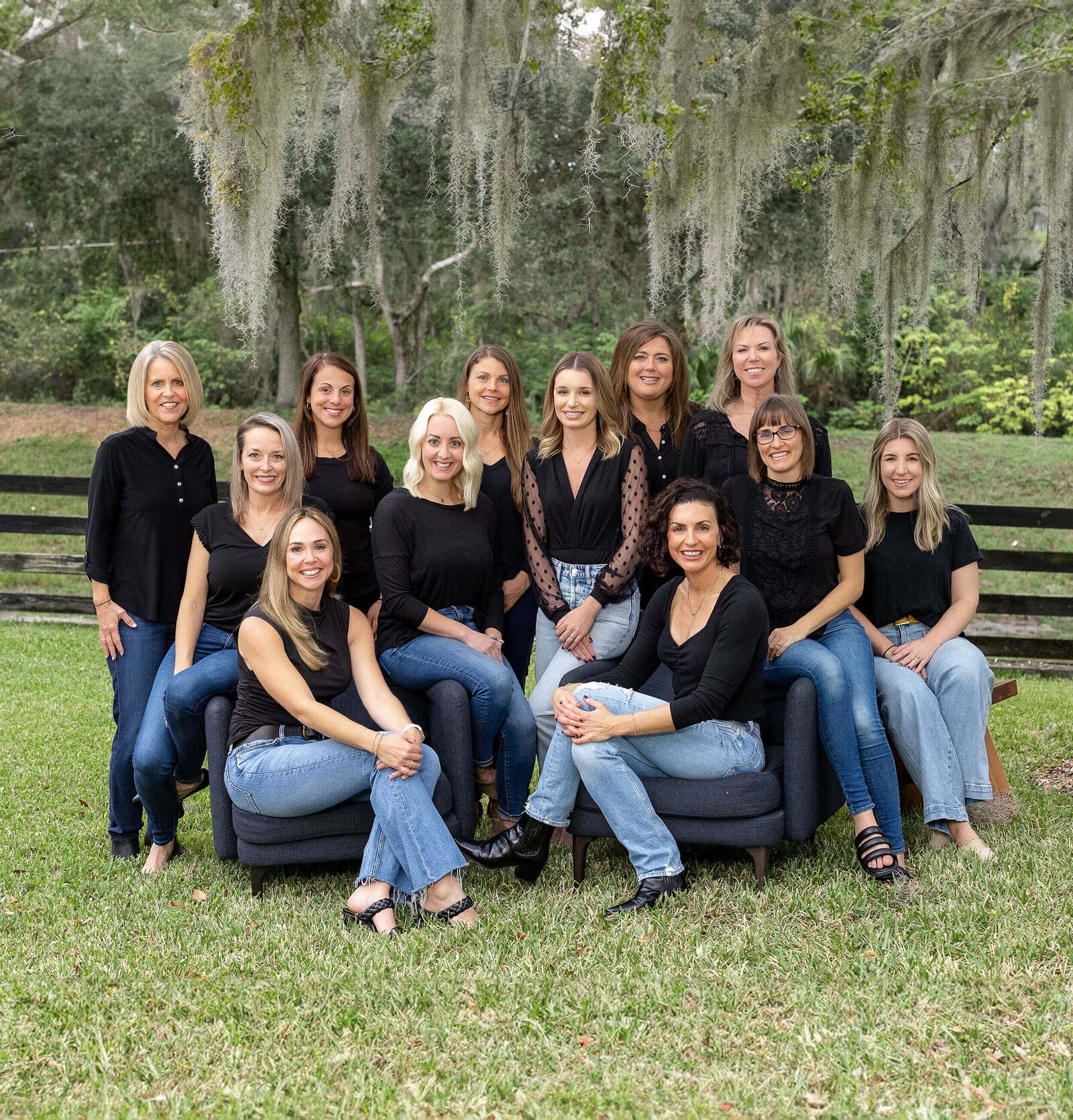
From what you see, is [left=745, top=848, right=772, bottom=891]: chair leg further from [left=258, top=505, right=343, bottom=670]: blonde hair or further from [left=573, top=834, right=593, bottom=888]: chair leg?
[left=258, top=505, right=343, bottom=670]: blonde hair

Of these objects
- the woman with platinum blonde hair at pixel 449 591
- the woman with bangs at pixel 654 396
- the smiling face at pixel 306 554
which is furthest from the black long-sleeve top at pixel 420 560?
the woman with bangs at pixel 654 396

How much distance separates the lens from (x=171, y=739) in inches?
151

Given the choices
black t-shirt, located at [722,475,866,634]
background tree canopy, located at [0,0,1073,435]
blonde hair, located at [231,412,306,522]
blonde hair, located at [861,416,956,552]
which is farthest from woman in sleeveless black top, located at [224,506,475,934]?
background tree canopy, located at [0,0,1073,435]

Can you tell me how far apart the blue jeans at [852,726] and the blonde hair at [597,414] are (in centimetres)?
100

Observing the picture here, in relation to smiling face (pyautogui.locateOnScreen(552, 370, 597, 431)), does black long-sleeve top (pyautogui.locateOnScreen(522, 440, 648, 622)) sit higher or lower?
lower

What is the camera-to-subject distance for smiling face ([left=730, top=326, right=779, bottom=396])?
168 inches

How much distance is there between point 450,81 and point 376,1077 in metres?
5.15

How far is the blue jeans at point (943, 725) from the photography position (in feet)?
12.4

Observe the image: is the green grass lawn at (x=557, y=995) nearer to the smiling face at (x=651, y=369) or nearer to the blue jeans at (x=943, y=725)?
the blue jeans at (x=943, y=725)

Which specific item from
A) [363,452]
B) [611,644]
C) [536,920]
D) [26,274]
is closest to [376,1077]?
[536,920]

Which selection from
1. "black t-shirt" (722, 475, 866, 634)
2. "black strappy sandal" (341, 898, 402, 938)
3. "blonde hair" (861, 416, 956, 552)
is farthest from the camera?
"blonde hair" (861, 416, 956, 552)

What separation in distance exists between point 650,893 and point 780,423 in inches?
64.0

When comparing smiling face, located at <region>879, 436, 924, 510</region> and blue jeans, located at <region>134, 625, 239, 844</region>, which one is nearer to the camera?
blue jeans, located at <region>134, 625, 239, 844</region>

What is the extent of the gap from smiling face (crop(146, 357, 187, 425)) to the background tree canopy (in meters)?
2.47
